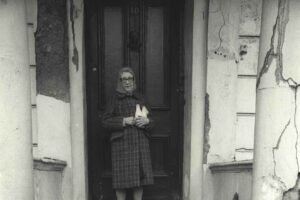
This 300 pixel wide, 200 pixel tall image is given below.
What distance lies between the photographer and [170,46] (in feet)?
14.0

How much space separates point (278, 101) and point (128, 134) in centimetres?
157

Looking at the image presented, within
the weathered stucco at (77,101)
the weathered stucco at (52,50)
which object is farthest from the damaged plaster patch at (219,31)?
the weathered stucco at (52,50)

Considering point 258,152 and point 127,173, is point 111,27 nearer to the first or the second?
point 127,173

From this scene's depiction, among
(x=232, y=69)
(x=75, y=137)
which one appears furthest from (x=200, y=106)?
(x=75, y=137)

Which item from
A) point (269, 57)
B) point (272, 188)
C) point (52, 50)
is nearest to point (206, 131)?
point (272, 188)

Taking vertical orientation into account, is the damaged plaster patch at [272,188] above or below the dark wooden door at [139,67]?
below

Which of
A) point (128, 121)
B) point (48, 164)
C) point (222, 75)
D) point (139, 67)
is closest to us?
point (128, 121)

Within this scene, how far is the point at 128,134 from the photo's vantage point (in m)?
3.82

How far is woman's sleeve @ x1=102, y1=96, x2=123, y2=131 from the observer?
3.76 metres

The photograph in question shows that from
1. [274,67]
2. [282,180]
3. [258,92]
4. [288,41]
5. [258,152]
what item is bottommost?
[282,180]

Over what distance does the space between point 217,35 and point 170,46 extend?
554 mm

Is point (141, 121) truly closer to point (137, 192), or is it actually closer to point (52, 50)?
point (137, 192)

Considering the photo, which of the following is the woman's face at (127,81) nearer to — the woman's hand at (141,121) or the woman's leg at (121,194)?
the woman's hand at (141,121)

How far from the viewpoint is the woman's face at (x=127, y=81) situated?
12.3 ft
